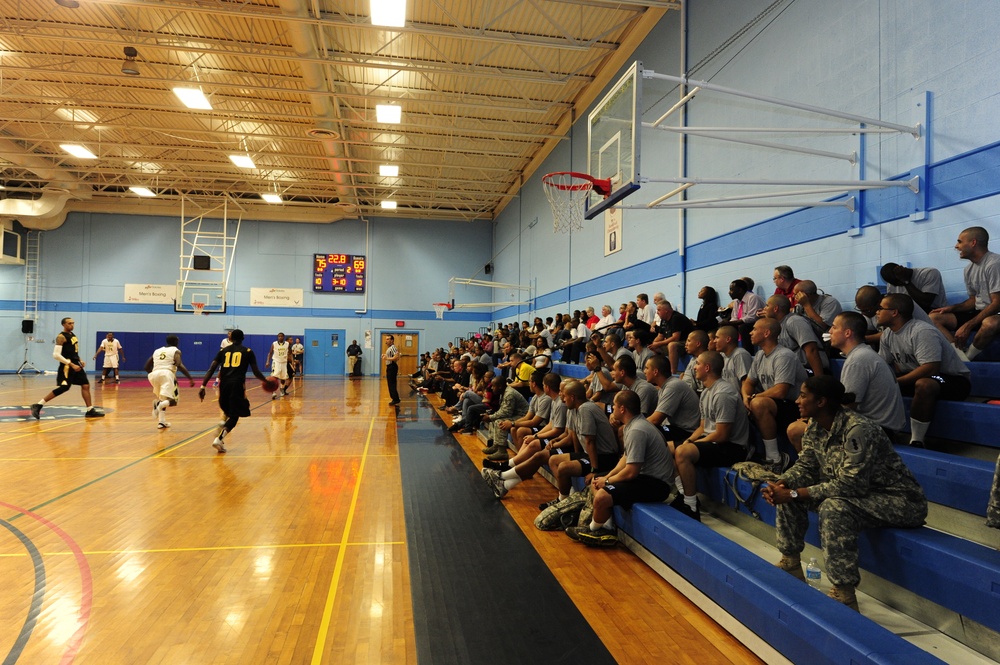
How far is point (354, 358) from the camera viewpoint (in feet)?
80.0

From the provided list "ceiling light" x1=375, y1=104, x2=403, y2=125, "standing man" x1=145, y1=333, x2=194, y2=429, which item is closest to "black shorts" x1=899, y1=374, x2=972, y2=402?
"standing man" x1=145, y1=333, x2=194, y2=429

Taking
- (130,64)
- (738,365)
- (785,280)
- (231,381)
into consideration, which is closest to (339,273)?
(130,64)

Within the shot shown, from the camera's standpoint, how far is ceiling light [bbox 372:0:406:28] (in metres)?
9.42

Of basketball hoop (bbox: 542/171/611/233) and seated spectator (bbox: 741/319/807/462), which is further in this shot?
basketball hoop (bbox: 542/171/611/233)

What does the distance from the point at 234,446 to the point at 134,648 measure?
576cm

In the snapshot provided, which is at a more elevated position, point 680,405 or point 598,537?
point 680,405

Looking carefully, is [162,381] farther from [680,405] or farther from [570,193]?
[680,405]

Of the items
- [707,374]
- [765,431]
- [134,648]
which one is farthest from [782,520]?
[134,648]

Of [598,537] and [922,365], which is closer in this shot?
[922,365]

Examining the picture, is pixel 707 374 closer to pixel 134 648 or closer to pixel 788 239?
pixel 788 239

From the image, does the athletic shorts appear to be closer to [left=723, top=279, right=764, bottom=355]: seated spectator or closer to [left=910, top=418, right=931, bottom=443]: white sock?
[left=723, top=279, right=764, bottom=355]: seated spectator

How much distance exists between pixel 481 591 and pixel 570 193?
8.33 metres

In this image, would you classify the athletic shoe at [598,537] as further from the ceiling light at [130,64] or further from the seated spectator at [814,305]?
the ceiling light at [130,64]

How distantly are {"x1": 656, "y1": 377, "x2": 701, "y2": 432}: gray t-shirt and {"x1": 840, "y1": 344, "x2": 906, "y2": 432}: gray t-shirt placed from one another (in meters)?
1.50
